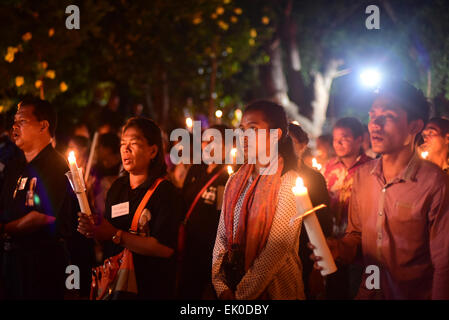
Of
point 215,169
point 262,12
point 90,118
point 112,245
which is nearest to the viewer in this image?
point 112,245

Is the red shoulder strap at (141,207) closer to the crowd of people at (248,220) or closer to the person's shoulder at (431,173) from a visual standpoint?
the crowd of people at (248,220)

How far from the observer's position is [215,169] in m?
5.28

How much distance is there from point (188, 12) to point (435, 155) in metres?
10.2

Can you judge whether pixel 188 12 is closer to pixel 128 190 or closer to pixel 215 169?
pixel 215 169

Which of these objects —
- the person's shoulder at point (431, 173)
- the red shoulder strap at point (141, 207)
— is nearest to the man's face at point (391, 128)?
the person's shoulder at point (431, 173)

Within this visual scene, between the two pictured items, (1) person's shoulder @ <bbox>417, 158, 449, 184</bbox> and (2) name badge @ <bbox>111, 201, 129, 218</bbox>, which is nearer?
(1) person's shoulder @ <bbox>417, 158, 449, 184</bbox>

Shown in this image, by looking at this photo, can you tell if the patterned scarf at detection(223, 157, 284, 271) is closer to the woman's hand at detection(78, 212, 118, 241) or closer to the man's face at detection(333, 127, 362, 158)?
the woman's hand at detection(78, 212, 118, 241)

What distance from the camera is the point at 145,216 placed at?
3248 millimetres

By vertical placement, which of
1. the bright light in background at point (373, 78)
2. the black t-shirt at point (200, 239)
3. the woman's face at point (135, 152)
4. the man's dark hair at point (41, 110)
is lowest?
the black t-shirt at point (200, 239)

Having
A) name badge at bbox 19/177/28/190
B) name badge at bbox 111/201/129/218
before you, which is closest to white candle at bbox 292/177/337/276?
name badge at bbox 111/201/129/218

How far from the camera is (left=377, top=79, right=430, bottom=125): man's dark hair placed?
9.13 feet

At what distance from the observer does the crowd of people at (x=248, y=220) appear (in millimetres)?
Answer: 2643
